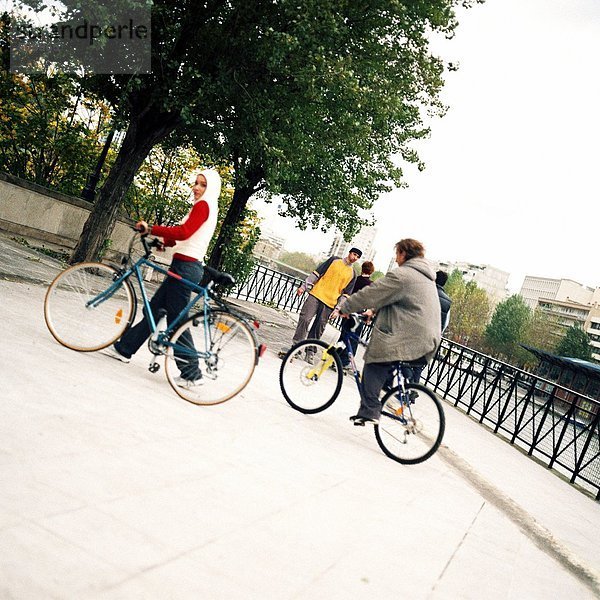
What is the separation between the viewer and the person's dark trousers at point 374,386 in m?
5.31

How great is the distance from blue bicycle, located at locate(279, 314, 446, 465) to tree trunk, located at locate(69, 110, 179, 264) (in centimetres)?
718

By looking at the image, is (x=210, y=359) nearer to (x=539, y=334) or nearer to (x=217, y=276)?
(x=217, y=276)

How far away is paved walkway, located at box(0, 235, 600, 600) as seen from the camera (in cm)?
224

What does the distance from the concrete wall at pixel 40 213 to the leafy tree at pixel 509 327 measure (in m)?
68.2

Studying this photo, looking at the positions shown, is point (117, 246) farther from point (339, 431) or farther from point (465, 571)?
point (465, 571)

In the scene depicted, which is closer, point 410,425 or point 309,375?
point 410,425

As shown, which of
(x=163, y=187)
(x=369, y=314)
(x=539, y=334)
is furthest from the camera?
(x=539, y=334)

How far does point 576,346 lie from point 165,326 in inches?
2610

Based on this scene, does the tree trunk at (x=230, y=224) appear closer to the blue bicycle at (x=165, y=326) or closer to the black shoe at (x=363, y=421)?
the blue bicycle at (x=165, y=326)

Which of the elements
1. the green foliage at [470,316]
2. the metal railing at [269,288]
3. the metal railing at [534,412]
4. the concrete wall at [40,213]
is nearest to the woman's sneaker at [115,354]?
the metal railing at [534,412]

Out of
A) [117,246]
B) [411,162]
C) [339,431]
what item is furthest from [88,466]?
[411,162]

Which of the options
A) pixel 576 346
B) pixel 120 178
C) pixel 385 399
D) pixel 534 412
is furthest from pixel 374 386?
pixel 576 346

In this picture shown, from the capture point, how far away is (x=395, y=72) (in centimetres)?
1426

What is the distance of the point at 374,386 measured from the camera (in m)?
5.32
